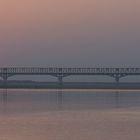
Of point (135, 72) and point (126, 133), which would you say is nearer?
point (126, 133)

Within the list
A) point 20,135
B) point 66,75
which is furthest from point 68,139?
point 66,75

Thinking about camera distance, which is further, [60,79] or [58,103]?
[60,79]

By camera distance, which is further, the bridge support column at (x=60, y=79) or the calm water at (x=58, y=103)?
the bridge support column at (x=60, y=79)

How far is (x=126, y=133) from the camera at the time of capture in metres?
25.7

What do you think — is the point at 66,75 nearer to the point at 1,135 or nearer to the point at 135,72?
the point at 135,72

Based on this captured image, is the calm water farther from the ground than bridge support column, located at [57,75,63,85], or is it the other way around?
the calm water

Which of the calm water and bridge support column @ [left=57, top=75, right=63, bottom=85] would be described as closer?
the calm water

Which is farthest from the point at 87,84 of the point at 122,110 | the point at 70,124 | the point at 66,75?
the point at 70,124

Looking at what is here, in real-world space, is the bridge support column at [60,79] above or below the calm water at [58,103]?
below

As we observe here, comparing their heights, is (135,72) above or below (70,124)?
below

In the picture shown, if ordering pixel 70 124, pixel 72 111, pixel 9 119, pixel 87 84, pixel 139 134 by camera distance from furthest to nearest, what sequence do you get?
pixel 87 84
pixel 72 111
pixel 9 119
pixel 70 124
pixel 139 134

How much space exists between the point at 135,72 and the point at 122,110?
71.8m

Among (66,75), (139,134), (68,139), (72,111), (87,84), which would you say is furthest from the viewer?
(87,84)

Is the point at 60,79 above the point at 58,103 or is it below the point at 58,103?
below
